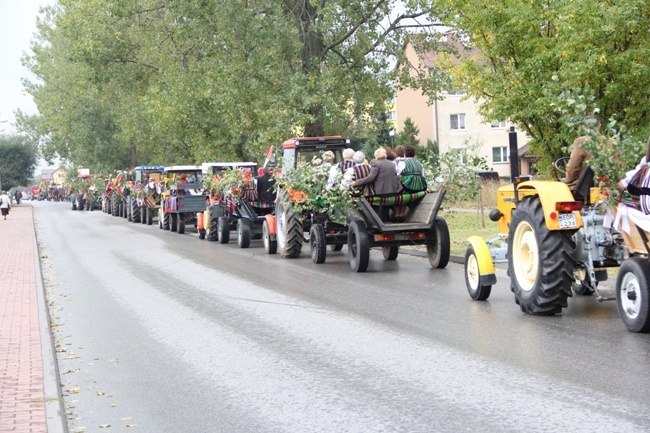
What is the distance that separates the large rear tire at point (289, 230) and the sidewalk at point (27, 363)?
4900mm

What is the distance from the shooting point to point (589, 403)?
6812 millimetres

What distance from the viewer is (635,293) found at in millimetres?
9250

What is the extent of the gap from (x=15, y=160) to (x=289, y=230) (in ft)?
287

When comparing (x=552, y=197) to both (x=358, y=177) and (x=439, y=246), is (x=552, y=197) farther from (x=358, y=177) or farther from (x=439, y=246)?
(x=358, y=177)

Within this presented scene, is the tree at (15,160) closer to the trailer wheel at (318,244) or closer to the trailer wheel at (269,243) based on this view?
the trailer wheel at (269,243)

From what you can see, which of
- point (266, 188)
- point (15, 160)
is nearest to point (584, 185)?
point (266, 188)

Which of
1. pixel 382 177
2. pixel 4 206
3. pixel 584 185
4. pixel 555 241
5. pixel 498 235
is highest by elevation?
pixel 382 177

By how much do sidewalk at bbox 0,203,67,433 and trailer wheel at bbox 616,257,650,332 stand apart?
5046 millimetres

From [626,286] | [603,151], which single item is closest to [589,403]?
[626,286]

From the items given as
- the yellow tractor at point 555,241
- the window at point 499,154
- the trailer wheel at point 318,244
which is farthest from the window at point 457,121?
the yellow tractor at point 555,241

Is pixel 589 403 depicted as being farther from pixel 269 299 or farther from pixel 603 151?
pixel 269 299

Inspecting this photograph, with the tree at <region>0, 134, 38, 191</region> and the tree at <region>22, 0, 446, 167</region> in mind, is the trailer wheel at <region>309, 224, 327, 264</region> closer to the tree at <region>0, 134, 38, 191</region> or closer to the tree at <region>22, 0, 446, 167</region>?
the tree at <region>22, 0, 446, 167</region>

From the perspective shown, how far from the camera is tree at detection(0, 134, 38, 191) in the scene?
101 metres

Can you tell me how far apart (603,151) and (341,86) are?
23251 millimetres
